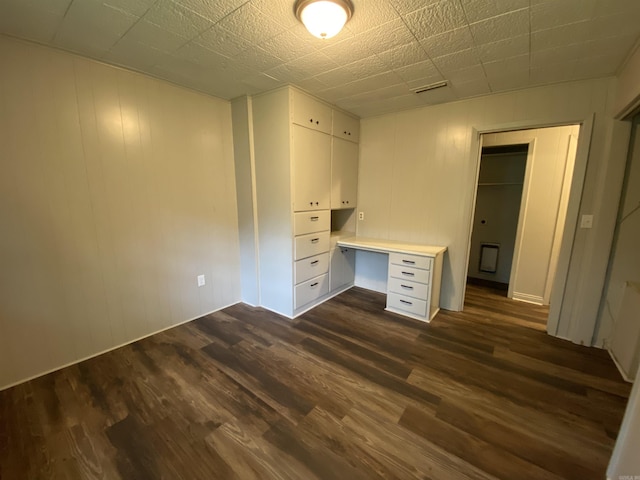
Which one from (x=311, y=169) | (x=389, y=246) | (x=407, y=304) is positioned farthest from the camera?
(x=389, y=246)

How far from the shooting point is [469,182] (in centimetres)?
282

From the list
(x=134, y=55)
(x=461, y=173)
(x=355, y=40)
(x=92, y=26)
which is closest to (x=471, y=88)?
(x=461, y=173)

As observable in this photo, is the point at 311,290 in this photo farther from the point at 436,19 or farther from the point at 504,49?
the point at 504,49

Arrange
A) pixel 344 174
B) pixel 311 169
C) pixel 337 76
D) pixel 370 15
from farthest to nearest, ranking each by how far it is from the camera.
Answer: pixel 344 174 < pixel 311 169 < pixel 337 76 < pixel 370 15

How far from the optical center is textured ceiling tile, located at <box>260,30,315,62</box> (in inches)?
67.7

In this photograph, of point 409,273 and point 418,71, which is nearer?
point 418,71

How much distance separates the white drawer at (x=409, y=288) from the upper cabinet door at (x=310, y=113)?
1.93 meters

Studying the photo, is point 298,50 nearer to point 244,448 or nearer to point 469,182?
point 469,182

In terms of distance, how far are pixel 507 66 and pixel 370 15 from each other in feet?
4.39

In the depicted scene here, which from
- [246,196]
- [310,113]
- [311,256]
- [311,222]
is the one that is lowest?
[311,256]

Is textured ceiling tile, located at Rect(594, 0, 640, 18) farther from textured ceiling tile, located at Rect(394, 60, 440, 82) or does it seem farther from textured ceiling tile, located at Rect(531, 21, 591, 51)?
textured ceiling tile, located at Rect(394, 60, 440, 82)

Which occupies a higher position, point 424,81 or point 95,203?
point 424,81

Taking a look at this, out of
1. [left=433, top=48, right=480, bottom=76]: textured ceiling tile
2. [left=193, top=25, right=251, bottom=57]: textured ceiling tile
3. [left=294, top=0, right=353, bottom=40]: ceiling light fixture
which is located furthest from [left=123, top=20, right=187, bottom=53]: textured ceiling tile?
[left=433, top=48, right=480, bottom=76]: textured ceiling tile

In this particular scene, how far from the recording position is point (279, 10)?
147 cm
